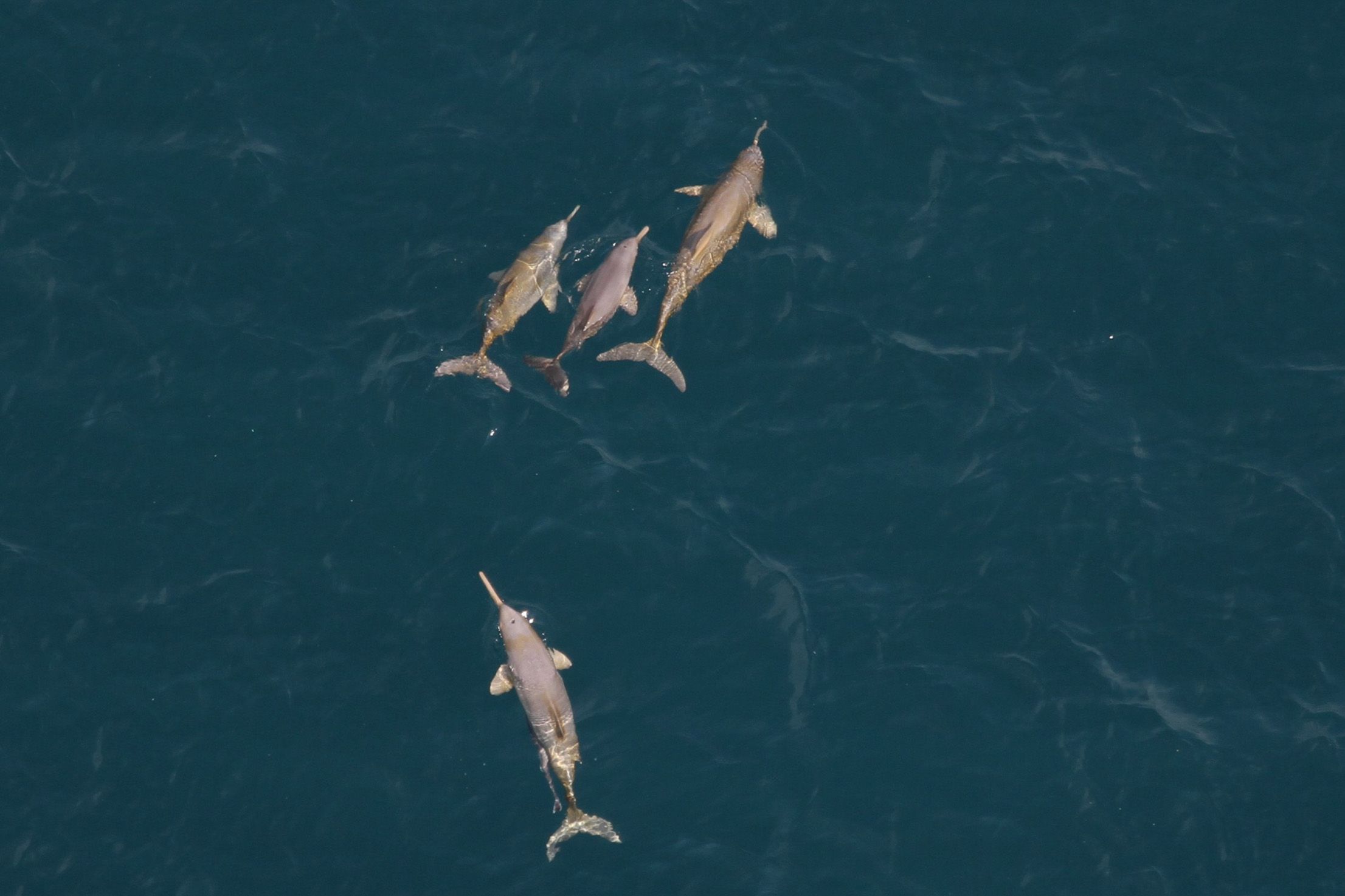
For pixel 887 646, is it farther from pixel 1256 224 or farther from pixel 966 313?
pixel 1256 224

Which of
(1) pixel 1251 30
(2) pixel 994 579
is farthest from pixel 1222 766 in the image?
(1) pixel 1251 30

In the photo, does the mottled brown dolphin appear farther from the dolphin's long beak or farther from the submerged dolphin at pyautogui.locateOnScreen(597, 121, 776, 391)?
the submerged dolphin at pyautogui.locateOnScreen(597, 121, 776, 391)

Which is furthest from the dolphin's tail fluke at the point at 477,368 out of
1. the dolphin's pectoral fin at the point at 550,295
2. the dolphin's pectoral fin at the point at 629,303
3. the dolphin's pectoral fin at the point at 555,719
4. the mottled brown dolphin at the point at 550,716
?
the dolphin's pectoral fin at the point at 555,719

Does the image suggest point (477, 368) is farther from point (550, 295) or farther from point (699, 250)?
point (699, 250)

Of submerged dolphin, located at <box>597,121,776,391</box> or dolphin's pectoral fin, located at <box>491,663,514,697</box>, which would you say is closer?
dolphin's pectoral fin, located at <box>491,663,514,697</box>

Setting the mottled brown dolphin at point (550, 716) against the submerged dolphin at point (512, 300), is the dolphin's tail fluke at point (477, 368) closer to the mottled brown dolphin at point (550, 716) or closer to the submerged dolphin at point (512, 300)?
the submerged dolphin at point (512, 300)

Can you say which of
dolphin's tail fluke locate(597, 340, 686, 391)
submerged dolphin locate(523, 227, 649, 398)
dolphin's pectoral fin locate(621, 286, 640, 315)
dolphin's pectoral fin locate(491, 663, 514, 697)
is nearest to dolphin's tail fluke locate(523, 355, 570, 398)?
submerged dolphin locate(523, 227, 649, 398)

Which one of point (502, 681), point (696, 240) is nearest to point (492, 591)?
point (502, 681)
